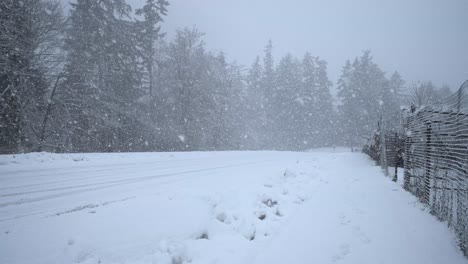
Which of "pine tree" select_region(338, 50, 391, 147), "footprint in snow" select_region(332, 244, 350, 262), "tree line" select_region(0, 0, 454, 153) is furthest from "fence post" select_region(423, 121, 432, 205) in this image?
"pine tree" select_region(338, 50, 391, 147)

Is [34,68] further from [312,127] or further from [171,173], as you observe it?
[312,127]

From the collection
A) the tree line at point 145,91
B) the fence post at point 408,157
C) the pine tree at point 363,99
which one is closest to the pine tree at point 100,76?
the tree line at point 145,91

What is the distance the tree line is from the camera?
566 inches

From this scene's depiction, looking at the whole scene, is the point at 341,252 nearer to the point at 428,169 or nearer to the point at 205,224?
the point at 205,224

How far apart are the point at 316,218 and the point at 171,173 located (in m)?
5.16

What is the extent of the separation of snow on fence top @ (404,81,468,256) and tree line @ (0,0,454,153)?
4.20 metres

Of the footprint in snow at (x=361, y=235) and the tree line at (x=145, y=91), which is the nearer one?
the footprint in snow at (x=361, y=235)

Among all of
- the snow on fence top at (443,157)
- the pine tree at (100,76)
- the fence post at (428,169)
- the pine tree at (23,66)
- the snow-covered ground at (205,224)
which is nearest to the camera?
the snow-covered ground at (205,224)

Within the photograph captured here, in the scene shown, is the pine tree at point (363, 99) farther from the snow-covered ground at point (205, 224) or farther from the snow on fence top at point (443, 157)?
the snow-covered ground at point (205, 224)

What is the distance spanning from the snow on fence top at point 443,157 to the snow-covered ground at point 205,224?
15.6 inches

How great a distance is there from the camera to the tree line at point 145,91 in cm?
1437

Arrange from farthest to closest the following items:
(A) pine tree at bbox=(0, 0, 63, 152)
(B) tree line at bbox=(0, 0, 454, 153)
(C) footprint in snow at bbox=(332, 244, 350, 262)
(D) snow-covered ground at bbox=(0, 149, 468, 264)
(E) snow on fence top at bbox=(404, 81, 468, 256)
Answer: (B) tree line at bbox=(0, 0, 454, 153) < (A) pine tree at bbox=(0, 0, 63, 152) < (E) snow on fence top at bbox=(404, 81, 468, 256) < (C) footprint in snow at bbox=(332, 244, 350, 262) < (D) snow-covered ground at bbox=(0, 149, 468, 264)

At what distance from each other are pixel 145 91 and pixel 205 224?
23719 mm

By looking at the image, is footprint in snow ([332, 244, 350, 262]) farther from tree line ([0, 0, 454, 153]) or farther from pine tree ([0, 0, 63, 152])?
pine tree ([0, 0, 63, 152])
